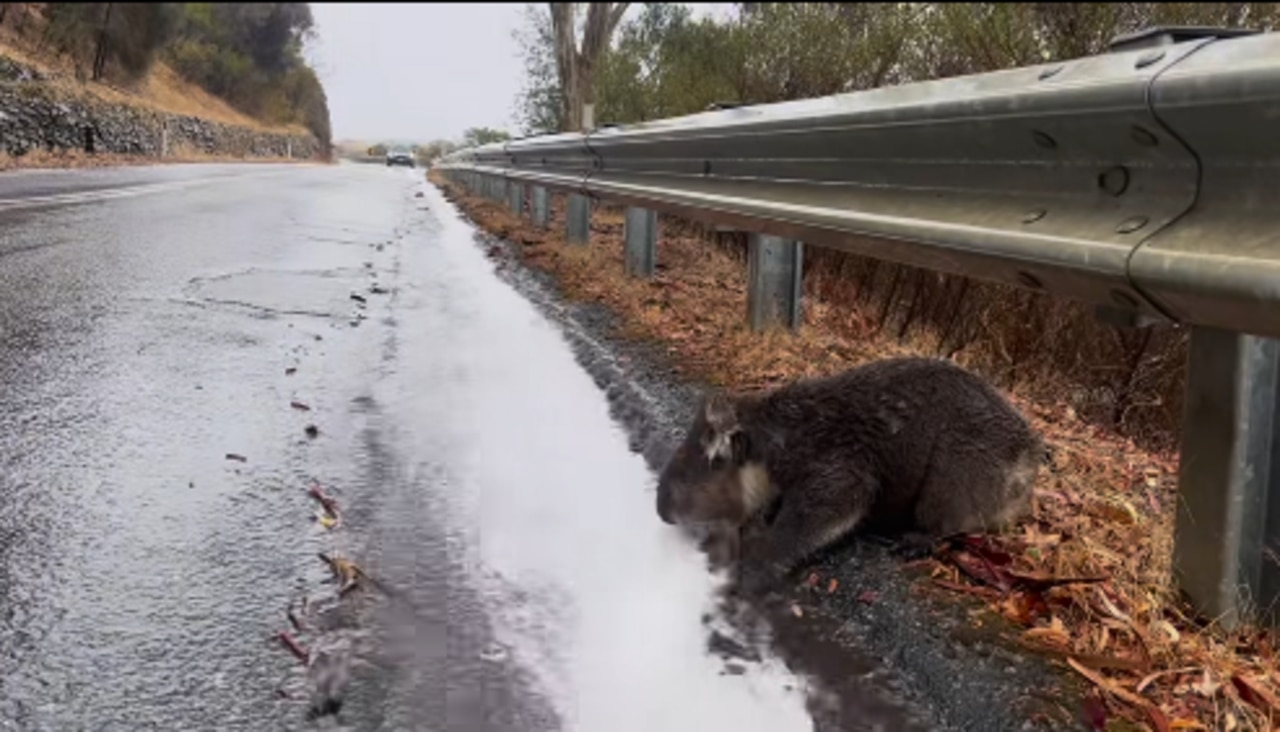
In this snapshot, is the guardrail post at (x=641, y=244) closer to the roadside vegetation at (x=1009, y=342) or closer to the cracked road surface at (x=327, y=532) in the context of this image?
the roadside vegetation at (x=1009, y=342)

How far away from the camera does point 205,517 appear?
3.32 m

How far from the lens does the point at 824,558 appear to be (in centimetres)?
340

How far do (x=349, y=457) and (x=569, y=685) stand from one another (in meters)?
1.80

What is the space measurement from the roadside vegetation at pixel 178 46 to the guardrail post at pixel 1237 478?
2056 mm

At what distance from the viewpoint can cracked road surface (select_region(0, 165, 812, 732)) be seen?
2361mm

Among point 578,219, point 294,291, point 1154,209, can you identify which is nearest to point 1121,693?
point 1154,209

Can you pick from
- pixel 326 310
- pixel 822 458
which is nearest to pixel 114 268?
pixel 326 310

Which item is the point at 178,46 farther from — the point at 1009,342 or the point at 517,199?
the point at 517,199

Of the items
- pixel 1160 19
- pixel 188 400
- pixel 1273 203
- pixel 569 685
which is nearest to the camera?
pixel 1273 203

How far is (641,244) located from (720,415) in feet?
17.3

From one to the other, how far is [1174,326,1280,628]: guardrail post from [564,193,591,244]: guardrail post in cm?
846

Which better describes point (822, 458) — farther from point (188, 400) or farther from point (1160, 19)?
point (1160, 19)

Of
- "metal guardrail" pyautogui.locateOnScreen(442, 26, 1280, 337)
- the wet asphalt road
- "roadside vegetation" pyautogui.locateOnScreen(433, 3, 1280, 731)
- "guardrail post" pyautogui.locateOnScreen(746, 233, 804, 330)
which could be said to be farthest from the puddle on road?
"metal guardrail" pyautogui.locateOnScreen(442, 26, 1280, 337)

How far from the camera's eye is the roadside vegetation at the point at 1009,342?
8.48ft
